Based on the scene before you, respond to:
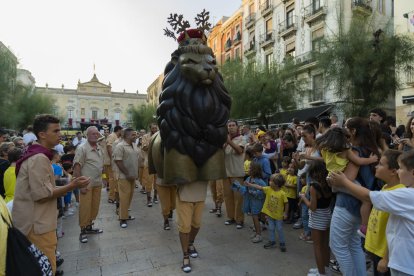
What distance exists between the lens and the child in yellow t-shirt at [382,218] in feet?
7.32

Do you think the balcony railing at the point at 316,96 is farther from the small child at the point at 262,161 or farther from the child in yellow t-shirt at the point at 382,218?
the child in yellow t-shirt at the point at 382,218

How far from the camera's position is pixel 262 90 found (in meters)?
17.5

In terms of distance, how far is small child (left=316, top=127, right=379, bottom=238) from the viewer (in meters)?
2.61

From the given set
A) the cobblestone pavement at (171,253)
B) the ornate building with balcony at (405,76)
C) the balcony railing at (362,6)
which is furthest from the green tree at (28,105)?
the ornate building with balcony at (405,76)

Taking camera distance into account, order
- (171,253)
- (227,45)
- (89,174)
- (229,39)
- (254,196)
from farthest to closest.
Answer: (227,45)
(229,39)
(89,174)
(254,196)
(171,253)

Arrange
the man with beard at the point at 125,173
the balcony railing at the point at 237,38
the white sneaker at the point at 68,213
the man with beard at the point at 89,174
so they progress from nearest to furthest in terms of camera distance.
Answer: the man with beard at the point at 89,174 → the man with beard at the point at 125,173 → the white sneaker at the point at 68,213 → the balcony railing at the point at 237,38

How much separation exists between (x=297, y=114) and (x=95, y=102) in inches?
2070

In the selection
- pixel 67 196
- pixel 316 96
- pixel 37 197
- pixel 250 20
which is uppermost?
pixel 250 20

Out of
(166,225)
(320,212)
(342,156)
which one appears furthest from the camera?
(166,225)

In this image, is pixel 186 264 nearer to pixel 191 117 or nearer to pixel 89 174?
pixel 191 117

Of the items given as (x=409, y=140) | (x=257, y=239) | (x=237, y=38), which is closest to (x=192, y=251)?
(x=257, y=239)

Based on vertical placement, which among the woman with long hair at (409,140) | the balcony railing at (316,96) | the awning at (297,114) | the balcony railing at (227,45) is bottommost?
the woman with long hair at (409,140)

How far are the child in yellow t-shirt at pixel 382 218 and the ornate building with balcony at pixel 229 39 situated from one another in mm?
26052

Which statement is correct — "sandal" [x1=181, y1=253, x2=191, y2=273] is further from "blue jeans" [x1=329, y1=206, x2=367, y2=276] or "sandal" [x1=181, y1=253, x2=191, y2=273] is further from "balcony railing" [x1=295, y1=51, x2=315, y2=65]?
"balcony railing" [x1=295, y1=51, x2=315, y2=65]
